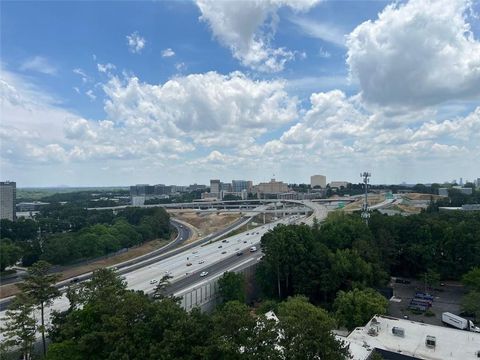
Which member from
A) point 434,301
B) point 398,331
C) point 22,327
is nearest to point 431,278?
point 434,301

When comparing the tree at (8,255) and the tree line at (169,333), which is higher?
the tree line at (169,333)

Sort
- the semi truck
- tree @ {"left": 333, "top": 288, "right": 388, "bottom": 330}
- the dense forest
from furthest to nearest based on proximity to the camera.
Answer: the dense forest → the semi truck → tree @ {"left": 333, "top": 288, "right": 388, "bottom": 330}

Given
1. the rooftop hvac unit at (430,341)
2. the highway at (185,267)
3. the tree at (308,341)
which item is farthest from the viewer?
the highway at (185,267)

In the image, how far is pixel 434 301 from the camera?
33.8m

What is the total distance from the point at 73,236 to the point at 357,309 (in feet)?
157

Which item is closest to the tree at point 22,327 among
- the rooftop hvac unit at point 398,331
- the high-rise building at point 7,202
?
the rooftop hvac unit at point 398,331

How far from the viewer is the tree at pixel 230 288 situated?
32.4 metres

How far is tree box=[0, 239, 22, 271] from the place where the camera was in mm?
48531

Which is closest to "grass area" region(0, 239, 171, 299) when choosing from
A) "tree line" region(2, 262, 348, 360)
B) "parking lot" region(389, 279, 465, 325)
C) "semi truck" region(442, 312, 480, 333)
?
"tree line" region(2, 262, 348, 360)

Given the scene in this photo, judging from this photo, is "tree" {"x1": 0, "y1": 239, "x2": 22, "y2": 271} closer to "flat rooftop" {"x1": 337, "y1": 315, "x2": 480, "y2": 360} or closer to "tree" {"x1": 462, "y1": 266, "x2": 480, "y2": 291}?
"flat rooftop" {"x1": 337, "y1": 315, "x2": 480, "y2": 360}

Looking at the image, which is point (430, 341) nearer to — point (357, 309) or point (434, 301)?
point (357, 309)

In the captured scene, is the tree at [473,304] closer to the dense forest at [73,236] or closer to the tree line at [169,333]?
the tree line at [169,333]

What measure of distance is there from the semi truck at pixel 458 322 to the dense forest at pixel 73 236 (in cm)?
4679

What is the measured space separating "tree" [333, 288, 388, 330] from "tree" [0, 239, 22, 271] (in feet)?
147
